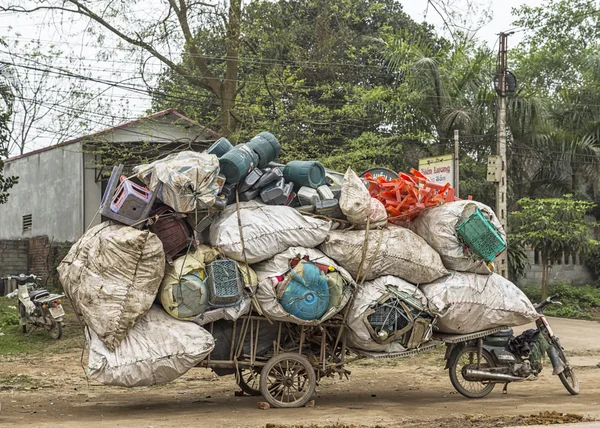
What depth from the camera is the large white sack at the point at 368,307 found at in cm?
862

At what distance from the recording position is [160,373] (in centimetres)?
775

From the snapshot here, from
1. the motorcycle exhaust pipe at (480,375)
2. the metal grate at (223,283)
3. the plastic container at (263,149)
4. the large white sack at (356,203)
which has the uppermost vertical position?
the plastic container at (263,149)

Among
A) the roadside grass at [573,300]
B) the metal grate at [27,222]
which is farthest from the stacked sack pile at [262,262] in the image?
the metal grate at [27,222]

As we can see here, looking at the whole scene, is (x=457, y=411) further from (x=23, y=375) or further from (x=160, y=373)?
(x=23, y=375)

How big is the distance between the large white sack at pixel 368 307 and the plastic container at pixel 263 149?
1717 mm

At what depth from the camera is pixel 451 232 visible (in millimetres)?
9039

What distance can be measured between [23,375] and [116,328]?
4.29m

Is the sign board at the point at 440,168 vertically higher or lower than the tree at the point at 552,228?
higher

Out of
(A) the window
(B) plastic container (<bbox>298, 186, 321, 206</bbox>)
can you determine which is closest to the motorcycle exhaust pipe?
(B) plastic container (<bbox>298, 186, 321, 206</bbox>)

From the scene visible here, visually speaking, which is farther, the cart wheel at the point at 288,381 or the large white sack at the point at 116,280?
the cart wheel at the point at 288,381

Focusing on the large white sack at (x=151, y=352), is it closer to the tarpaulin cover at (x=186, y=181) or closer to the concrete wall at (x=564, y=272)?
the tarpaulin cover at (x=186, y=181)

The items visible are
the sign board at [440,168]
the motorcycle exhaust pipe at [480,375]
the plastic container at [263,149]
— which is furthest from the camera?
the sign board at [440,168]

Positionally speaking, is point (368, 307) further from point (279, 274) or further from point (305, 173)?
point (305, 173)

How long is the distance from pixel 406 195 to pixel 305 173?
1.26 m
